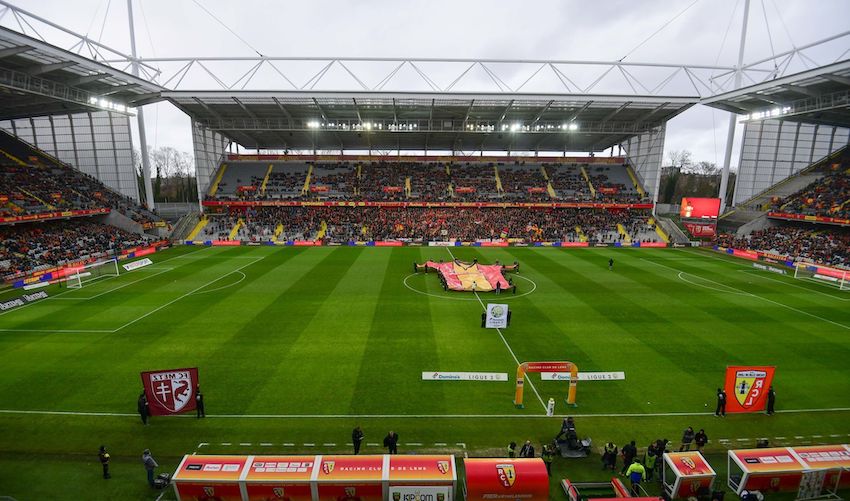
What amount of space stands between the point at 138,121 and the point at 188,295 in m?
35.6

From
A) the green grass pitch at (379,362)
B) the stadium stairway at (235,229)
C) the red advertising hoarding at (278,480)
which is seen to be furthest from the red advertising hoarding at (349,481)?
the stadium stairway at (235,229)

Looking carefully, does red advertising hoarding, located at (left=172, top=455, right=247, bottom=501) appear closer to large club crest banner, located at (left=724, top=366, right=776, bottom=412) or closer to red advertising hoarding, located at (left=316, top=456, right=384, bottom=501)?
red advertising hoarding, located at (left=316, top=456, right=384, bottom=501)

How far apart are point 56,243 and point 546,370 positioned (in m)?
46.3

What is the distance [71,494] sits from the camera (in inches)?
380

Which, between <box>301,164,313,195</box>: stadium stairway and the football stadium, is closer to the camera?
the football stadium

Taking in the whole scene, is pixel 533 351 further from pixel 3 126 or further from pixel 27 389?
pixel 3 126

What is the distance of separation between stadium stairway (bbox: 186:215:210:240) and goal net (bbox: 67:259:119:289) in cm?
1830

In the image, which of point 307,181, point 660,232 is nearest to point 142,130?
point 307,181

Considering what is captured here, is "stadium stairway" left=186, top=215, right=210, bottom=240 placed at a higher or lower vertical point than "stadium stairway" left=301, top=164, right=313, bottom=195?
lower

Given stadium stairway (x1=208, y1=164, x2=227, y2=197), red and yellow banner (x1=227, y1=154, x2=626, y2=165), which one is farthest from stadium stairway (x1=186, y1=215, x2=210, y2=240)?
red and yellow banner (x1=227, y1=154, x2=626, y2=165)

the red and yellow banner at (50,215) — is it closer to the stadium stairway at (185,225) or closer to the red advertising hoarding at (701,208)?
the stadium stairway at (185,225)

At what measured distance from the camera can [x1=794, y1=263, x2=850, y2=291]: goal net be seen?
3020 cm

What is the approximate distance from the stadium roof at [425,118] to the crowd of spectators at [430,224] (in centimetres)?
1157

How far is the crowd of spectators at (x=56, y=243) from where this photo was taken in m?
32.5
